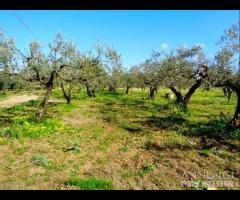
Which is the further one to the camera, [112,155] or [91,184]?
[112,155]

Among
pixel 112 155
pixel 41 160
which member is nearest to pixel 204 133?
pixel 112 155

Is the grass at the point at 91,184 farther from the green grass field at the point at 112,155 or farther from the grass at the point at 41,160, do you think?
the grass at the point at 41,160

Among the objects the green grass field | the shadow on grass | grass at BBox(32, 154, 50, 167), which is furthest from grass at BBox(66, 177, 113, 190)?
the shadow on grass

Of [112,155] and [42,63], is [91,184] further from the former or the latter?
[42,63]

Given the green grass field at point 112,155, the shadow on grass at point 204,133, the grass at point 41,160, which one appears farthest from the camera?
the shadow on grass at point 204,133

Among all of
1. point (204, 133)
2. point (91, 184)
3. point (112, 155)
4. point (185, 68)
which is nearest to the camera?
point (91, 184)

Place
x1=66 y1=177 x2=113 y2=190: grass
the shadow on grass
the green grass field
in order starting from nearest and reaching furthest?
1. x1=66 y1=177 x2=113 y2=190: grass
2. the green grass field
3. the shadow on grass

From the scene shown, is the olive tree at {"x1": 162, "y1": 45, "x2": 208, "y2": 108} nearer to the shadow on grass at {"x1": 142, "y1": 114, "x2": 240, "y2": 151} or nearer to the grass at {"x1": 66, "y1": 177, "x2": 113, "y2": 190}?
the shadow on grass at {"x1": 142, "y1": 114, "x2": 240, "y2": 151}

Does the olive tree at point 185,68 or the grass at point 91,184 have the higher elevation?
the olive tree at point 185,68

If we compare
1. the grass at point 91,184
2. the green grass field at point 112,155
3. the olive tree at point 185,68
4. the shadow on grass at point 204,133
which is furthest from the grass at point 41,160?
the olive tree at point 185,68

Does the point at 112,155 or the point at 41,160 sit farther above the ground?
the point at 41,160

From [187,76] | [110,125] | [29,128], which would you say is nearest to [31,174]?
[29,128]

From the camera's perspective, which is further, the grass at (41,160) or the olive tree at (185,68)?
the olive tree at (185,68)
